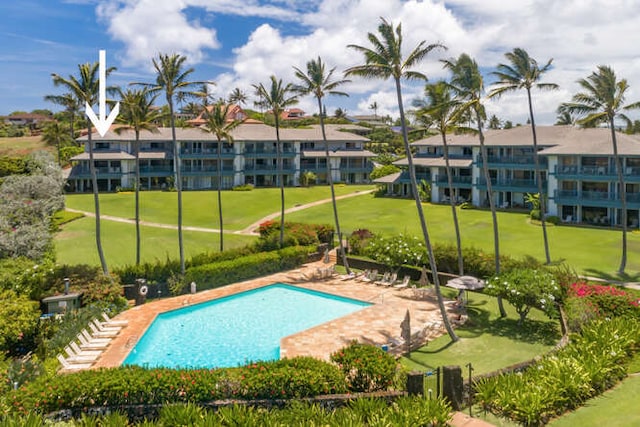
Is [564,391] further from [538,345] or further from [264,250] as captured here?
[264,250]

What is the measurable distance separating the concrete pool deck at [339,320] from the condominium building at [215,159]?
153 ft

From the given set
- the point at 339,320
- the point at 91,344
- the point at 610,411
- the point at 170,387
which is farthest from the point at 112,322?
the point at 610,411

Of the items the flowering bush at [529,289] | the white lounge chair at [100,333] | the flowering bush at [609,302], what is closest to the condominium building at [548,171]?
the flowering bush at [529,289]

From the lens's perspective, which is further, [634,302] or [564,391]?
[634,302]

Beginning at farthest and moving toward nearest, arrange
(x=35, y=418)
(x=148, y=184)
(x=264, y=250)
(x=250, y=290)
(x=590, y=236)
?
(x=148, y=184), (x=590, y=236), (x=264, y=250), (x=250, y=290), (x=35, y=418)

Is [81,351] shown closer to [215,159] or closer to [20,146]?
[215,159]

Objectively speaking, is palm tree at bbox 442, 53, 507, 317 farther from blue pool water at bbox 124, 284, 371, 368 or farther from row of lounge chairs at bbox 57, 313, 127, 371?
row of lounge chairs at bbox 57, 313, 127, 371

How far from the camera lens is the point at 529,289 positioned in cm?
2294

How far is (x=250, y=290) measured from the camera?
1268 inches

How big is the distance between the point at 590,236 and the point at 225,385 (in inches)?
1617

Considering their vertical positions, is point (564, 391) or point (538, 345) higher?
point (564, 391)

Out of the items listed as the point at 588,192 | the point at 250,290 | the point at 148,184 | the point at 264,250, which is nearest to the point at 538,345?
the point at 250,290

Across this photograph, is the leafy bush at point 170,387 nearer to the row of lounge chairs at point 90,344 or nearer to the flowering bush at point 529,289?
the row of lounge chairs at point 90,344

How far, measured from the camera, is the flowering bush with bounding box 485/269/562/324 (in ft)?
74.9
